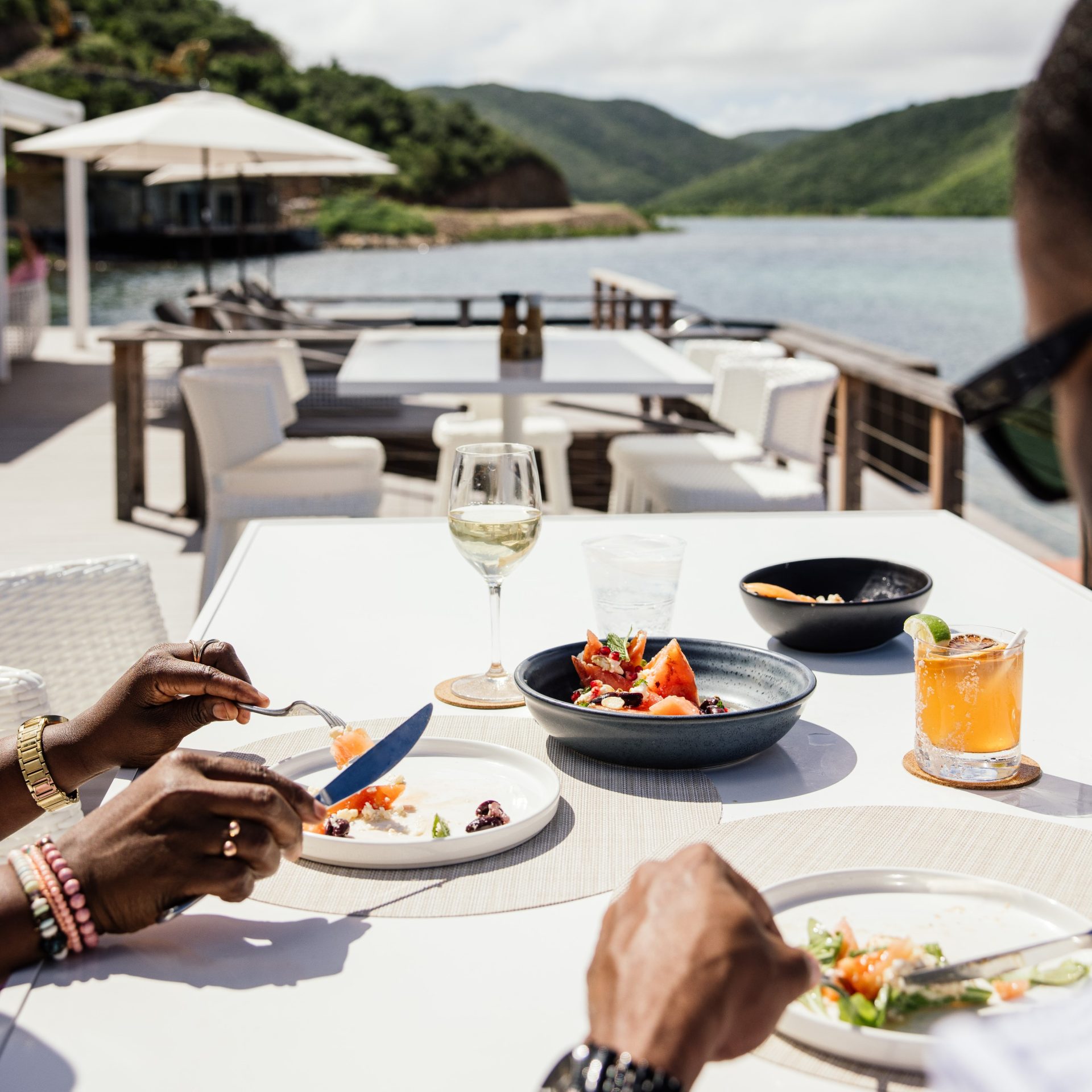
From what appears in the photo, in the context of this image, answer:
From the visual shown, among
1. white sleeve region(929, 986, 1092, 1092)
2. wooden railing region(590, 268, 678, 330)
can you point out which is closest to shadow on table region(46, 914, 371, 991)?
white sleeve region(929, 986, 1092, 1092)

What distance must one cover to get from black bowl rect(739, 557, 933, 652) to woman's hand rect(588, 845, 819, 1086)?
810mm

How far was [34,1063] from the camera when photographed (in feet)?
2.42

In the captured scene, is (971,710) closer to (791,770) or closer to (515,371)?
(791,770)

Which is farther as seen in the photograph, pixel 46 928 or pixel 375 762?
pixel 375 762

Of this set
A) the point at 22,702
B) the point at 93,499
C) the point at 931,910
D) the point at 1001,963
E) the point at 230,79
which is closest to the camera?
the point at 1001,963

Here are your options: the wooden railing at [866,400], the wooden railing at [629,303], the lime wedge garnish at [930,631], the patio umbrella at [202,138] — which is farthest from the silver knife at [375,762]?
the wooden railing at [629,303]

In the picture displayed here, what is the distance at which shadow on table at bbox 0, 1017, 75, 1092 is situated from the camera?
0.72 m

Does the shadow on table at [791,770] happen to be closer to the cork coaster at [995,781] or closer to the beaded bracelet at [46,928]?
the cork coaster at [995,781]

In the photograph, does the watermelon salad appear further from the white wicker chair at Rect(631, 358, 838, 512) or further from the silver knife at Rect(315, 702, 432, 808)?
the white wicker chair at Rect(631, 358, 838, 512)

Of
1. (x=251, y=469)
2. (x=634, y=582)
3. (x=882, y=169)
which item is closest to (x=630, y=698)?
(x=634, y=582)

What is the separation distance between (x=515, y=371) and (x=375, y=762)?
12.4 ft

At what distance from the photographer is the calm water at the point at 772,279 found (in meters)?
19.6

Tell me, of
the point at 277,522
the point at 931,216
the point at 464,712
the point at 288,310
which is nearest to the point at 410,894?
the point at 464,712

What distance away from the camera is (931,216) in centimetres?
5466
